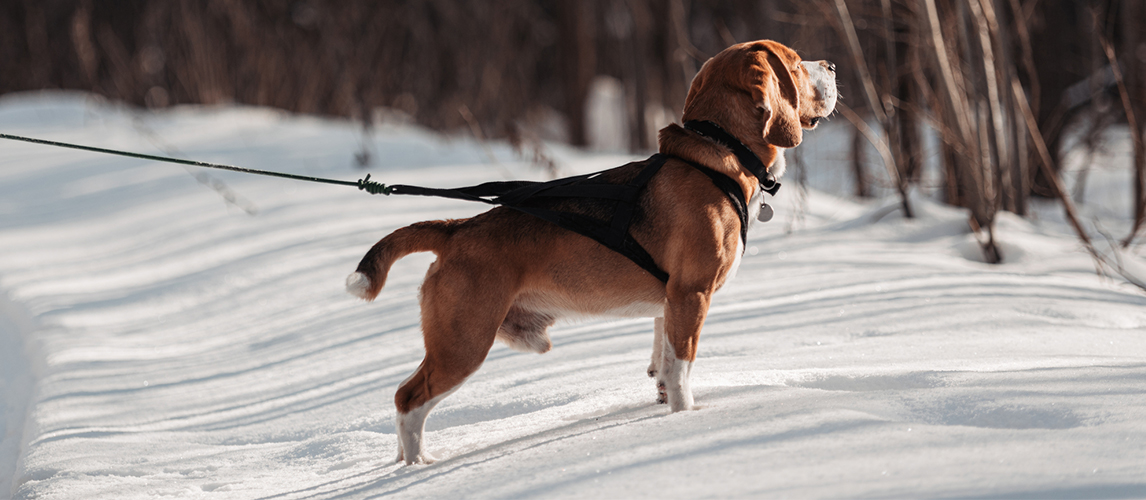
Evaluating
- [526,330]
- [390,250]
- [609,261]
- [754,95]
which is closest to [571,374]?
[526,330]

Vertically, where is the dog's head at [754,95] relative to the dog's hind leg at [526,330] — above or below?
above

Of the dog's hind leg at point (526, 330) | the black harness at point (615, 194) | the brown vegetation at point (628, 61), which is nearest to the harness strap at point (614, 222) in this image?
the black harness at point (615, 194)

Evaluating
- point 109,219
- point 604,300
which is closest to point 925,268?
point 604,300

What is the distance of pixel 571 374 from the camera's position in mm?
3555

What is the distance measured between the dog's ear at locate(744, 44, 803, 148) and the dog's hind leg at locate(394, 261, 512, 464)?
1019 millimetres

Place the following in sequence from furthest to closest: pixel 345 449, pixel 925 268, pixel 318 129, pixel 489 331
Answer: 1. pixel 318 129
2. pixel 925 268
3. pixel 345 449
4. pixel 489 331

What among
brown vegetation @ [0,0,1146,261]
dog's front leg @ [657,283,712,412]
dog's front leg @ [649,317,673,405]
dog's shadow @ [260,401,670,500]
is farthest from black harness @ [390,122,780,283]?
brown vegetation @ [0,0,1146,261]

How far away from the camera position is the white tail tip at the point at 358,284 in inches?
104

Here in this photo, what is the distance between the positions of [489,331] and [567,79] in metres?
14.1

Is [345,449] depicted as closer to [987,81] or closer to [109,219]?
[987,81]

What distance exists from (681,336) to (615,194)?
1.70 feet

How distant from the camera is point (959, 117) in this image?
5770 millimetres

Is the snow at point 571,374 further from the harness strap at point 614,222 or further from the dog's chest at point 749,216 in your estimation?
the harness strap at point 614,222

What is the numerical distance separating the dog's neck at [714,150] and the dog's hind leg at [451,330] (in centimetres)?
77
